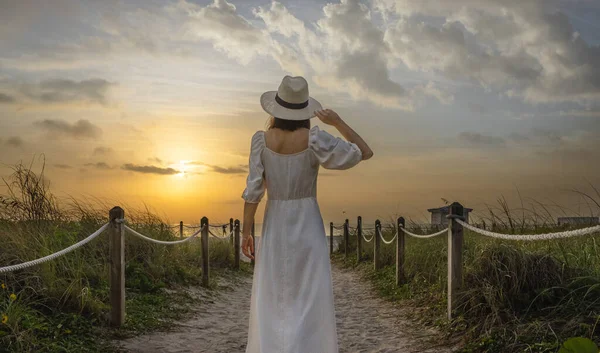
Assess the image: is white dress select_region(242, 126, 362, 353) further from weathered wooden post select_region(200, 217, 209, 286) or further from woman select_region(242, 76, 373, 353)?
weathered wooden post select_region(200, 217, 209, 286)

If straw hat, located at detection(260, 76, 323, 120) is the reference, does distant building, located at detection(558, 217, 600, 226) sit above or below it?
below

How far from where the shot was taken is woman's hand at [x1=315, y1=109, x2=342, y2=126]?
A: 4324 millimetres

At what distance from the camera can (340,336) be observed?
727cm

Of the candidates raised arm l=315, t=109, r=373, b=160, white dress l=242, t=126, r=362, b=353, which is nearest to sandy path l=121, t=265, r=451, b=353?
white dress l=242, t=126, r=362, b=353

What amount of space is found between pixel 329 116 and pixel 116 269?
12.4ft

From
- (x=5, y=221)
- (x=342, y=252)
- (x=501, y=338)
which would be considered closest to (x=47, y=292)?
(x=5, y=221)

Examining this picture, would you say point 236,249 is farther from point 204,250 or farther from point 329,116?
point 329,116

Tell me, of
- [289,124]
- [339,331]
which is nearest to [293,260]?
[289,124]

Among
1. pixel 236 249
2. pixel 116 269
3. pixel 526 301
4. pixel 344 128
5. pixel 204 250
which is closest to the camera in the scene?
pixel 344 128

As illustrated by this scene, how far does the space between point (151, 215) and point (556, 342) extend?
875 cm

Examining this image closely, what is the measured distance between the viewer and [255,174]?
439 centimetres

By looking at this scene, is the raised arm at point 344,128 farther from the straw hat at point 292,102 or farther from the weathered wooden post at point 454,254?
the weathered wooden post at point 454,254

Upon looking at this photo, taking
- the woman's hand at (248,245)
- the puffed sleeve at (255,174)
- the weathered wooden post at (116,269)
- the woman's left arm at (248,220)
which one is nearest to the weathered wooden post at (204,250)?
the weathered wooden post at (116,269)

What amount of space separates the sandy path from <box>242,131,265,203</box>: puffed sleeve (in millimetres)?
2845
